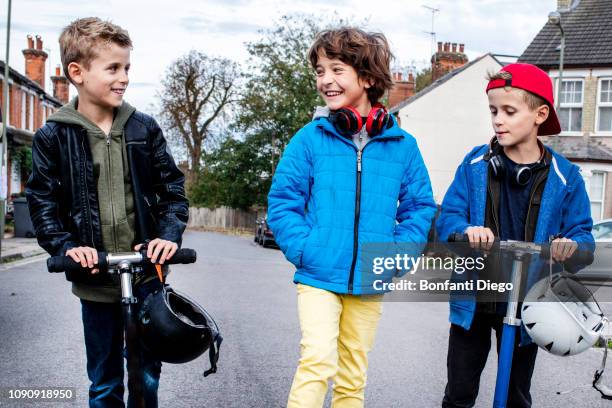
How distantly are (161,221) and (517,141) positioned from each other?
1782mm

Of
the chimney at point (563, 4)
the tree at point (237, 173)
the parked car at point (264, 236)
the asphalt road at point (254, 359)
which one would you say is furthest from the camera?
the tree at point (237, 173)

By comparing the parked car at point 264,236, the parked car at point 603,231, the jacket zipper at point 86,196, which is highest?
the jacket zipper at point 86,196

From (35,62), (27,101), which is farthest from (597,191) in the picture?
(35,62)

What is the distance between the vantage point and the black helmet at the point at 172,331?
300cm

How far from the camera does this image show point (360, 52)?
3.70 metres

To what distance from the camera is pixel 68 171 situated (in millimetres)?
3525

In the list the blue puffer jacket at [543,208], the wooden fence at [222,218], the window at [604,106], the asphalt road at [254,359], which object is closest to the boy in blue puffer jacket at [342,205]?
the blue puffer jacket at [543,208]

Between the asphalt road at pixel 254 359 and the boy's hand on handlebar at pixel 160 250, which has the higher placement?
the boy's hand on handlebar at pixel 160 250

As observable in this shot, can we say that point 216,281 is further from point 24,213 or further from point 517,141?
point 24,213

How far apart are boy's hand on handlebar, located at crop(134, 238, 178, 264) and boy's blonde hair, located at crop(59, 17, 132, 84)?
0.93 m

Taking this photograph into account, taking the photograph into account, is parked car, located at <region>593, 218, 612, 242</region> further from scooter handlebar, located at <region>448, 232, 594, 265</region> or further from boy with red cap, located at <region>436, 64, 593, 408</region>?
scooter handlebar, located at <region>448, 232, 594, 265</region>

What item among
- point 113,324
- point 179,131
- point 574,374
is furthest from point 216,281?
Result: point 179,131

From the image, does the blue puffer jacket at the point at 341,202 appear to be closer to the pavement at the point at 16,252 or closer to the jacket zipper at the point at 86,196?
the jacket zipper at the point at 86,196

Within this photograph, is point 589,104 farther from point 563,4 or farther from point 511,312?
point 511,312
